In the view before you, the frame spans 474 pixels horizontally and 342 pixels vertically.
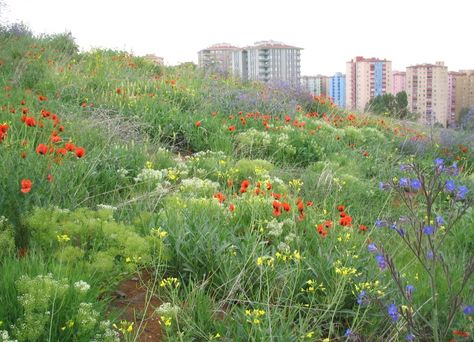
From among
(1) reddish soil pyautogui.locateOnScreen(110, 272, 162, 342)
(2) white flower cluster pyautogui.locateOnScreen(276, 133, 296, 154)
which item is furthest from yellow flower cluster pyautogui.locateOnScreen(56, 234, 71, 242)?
(2) white flower cluster pyautogui.locateOnScreen(276, 133, 296, 154)

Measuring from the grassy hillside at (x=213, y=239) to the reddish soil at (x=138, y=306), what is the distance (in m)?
0.03

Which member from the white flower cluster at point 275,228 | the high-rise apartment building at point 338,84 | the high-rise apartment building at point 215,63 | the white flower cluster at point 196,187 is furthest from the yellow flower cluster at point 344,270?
the high-rise apartment building at point 338,84

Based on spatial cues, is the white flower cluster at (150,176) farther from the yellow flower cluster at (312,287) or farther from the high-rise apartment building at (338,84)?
the high-rise apartment building at (338,84)

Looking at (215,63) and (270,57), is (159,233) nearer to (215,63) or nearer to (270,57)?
(215,63)

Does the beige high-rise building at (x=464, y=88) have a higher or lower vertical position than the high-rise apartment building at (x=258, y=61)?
lower

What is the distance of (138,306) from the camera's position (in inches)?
117

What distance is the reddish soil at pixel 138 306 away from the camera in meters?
2.75

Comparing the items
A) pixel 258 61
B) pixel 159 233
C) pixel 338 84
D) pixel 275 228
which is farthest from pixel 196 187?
pixel 338 84

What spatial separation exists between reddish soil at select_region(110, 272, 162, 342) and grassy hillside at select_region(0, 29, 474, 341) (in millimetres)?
30

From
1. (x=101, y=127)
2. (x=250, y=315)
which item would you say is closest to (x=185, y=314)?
(x=250, y=315)

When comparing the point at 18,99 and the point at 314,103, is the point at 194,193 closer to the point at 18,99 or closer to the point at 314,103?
the point at 18,99

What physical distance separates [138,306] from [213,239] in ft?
1.94

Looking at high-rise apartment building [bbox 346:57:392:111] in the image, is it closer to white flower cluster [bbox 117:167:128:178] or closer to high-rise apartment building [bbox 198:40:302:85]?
high-rise apartment building [bbox 198:40:302:85]

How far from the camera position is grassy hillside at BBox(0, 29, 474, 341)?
243 centimetres
